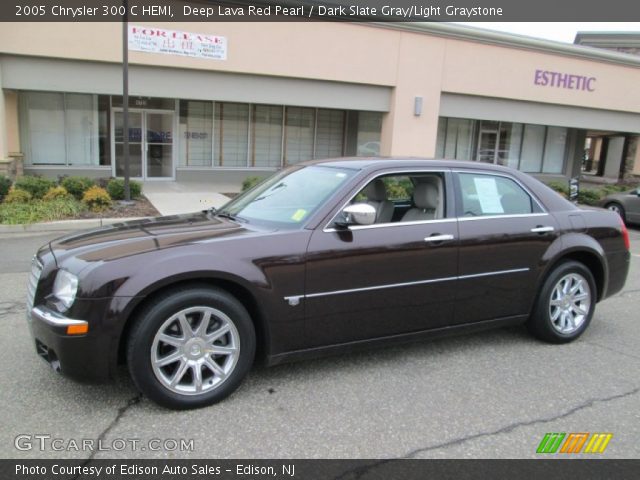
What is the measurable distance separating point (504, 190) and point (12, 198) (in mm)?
9843

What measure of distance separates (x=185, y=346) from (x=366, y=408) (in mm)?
1214

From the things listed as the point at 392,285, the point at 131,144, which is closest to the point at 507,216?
the point at 392,285

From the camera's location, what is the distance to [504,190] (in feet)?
15.7

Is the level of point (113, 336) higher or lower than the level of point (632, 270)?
higher

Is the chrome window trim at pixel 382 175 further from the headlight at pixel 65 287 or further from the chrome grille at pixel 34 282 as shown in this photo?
the chrome grille at pixel 34 282

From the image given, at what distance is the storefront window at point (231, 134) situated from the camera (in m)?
18.5

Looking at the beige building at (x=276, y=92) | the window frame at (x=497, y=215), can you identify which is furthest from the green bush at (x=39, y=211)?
the window frame at (x=497, y=215)

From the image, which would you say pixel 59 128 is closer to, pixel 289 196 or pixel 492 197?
pixel 289 196

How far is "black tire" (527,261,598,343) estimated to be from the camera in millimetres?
4785

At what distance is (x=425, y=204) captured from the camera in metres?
4.63

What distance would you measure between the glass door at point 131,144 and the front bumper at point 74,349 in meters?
14.6

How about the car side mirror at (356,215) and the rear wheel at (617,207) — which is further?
→ the rear wheel at (617,207)
